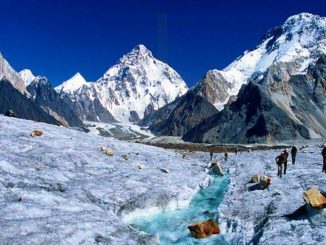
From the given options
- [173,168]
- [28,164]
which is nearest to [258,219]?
[28,164]

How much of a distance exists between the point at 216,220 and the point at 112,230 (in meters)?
7.45

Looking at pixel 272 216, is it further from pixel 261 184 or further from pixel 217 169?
pixel 217 169

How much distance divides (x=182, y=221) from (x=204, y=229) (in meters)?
3.83

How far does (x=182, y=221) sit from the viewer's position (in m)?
29.9

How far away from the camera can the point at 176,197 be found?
35.2 metres

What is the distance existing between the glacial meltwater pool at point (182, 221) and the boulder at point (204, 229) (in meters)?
0.26

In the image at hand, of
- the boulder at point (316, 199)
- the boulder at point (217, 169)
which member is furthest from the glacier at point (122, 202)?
the boulder at point (217, 169)

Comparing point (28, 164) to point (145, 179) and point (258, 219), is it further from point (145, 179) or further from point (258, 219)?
point (258, 219)

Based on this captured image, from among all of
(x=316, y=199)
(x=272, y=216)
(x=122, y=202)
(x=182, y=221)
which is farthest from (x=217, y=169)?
(x=316, y=199)

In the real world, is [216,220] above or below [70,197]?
below

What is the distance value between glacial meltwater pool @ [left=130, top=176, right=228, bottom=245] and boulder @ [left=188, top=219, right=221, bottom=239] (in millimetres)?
262

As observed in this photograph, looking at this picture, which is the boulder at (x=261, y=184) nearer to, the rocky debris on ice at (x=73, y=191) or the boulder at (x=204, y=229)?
the rocky debris on ice at (x=73, y=191)

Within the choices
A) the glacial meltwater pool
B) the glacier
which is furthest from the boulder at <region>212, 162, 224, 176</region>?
the glacial meltwater pool

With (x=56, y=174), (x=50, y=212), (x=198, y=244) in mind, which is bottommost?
(x=198, y=244)
